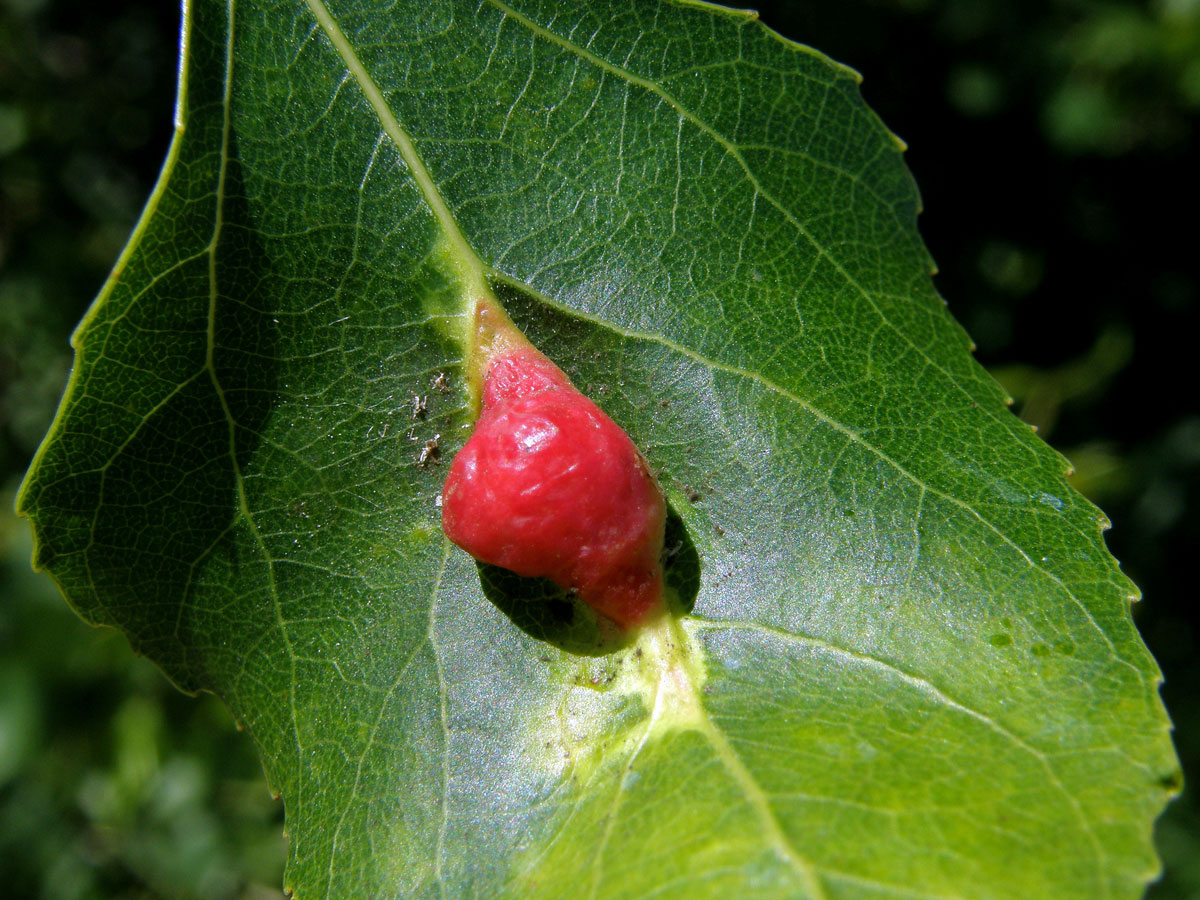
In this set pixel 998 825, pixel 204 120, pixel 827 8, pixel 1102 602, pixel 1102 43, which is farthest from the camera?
pixel 1102 43

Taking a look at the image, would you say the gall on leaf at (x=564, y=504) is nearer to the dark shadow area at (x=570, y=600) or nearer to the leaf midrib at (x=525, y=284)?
the dark shadow area at (x=570, y=600)

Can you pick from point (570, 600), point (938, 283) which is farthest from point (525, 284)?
point (938, 283)

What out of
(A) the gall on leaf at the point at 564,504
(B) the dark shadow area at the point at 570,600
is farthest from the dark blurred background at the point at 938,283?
(A) the gall on leaf at the point at 564,504

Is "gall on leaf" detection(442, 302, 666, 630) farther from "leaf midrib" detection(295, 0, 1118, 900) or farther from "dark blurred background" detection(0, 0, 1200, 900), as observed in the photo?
"dark blurred background" detection(0, 0, 1200, 900)

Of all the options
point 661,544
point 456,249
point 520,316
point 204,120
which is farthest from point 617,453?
point 204,120

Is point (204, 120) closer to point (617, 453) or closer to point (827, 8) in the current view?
point (617, 453)

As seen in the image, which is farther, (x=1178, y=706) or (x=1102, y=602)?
(x=1178, y=706)

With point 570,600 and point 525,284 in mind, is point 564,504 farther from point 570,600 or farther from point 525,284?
point 525,284
